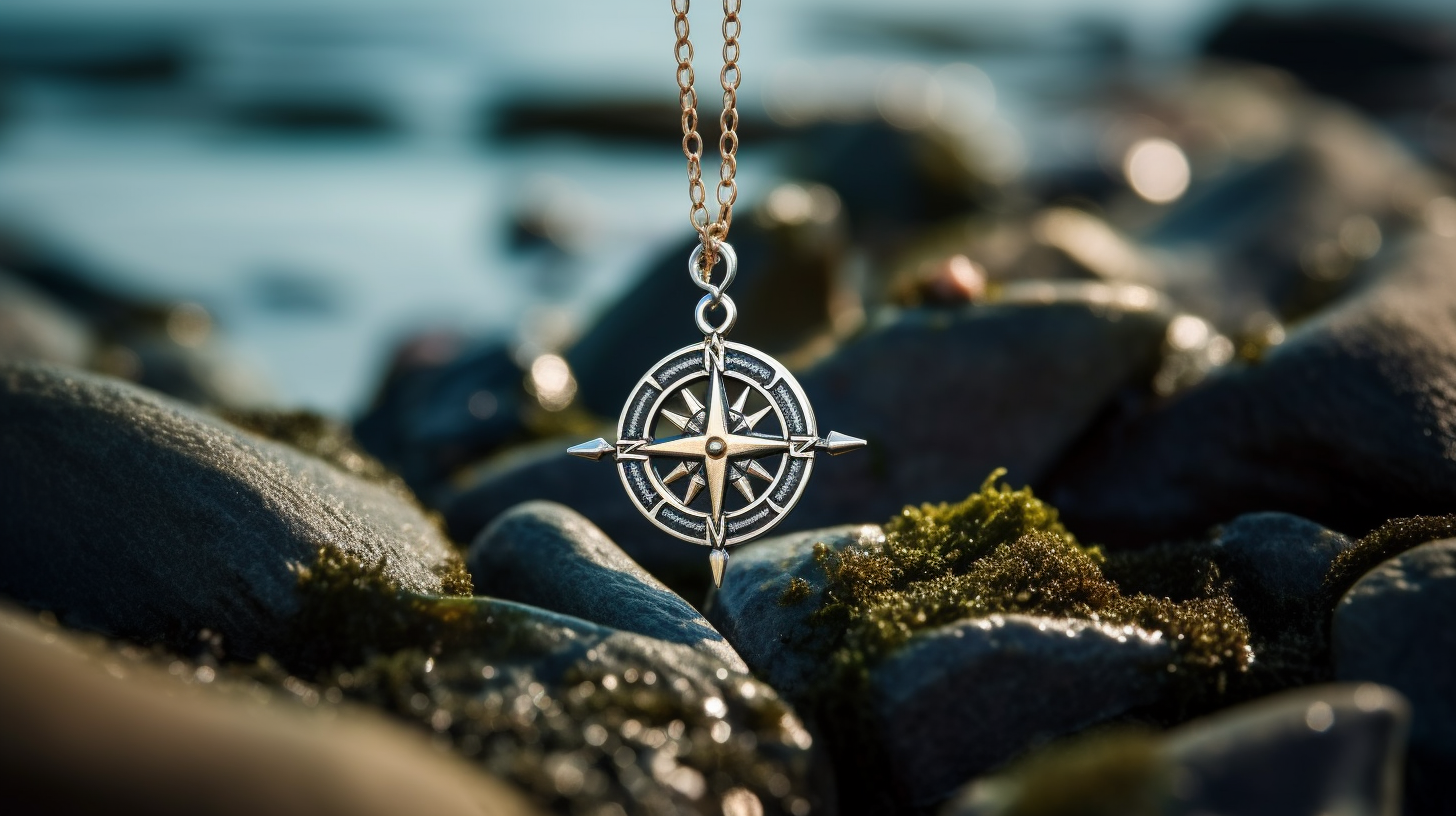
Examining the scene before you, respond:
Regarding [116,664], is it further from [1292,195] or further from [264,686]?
[1292,195]

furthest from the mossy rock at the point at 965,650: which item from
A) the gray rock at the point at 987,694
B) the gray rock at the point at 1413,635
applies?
the gray rock at the point at 1413,635

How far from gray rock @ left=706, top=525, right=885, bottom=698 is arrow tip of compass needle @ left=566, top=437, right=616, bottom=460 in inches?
30.0

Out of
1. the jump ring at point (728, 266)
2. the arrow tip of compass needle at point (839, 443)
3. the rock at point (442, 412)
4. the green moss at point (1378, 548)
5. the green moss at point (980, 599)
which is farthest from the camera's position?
the rock at point (442, 412)

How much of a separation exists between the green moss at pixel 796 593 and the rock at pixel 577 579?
0.31 metres

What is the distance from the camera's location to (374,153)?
2030 centimetres

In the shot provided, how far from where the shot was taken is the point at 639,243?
627 inches

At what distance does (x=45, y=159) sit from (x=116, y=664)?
61.8 feet

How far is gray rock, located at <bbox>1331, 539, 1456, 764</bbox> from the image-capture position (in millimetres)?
3572

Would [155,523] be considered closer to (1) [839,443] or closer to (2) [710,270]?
(2) [710,270]

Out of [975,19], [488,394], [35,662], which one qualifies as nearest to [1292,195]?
[488,394]

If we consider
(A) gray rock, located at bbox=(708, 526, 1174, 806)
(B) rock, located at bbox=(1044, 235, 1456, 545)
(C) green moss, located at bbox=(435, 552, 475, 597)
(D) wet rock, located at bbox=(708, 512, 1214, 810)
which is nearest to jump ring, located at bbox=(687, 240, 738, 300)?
(C) green moss, located at bbox=(435, 552, 475, 597)

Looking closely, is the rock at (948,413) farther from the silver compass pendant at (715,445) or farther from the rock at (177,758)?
the rock at (177,758)

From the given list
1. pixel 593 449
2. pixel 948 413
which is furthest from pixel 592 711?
pixel 948 413

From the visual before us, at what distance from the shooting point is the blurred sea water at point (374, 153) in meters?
13.4
